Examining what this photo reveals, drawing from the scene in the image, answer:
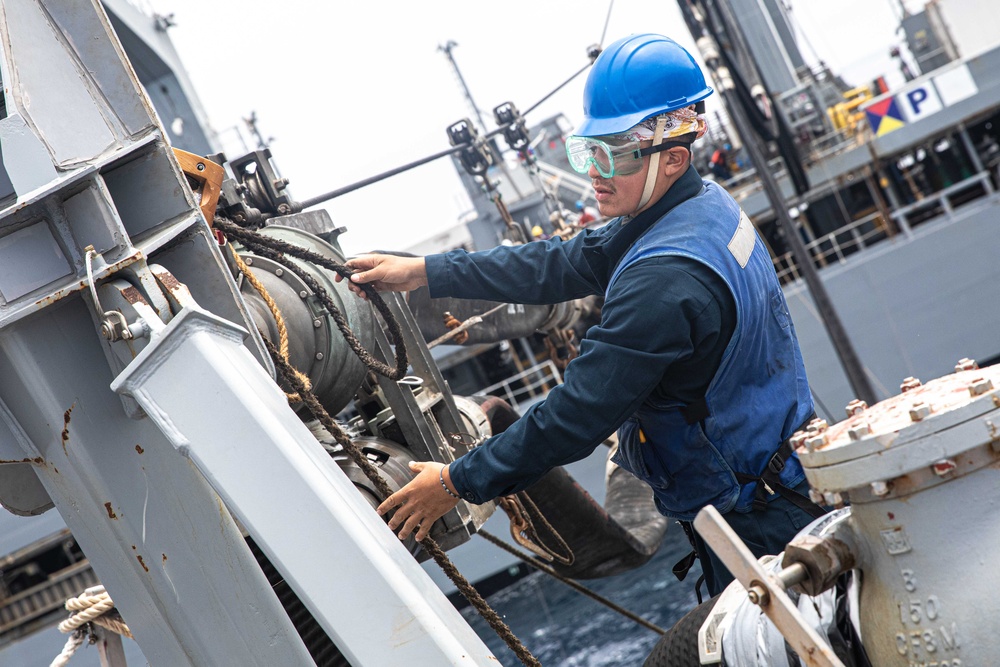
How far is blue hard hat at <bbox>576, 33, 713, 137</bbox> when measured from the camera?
2176mm

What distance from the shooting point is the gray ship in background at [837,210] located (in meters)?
12.3

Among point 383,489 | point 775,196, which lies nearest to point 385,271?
point 383,489

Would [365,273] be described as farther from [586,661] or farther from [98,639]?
[586,661]

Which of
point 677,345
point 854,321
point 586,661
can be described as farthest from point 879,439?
point 854,321

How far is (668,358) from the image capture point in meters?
1.93

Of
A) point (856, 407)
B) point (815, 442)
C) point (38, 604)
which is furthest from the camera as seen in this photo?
point (38, 604)

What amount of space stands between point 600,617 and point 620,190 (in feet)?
28.7

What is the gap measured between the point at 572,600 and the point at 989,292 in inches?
346

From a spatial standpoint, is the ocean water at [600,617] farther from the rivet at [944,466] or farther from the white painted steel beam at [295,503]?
the rivet at [944,466]

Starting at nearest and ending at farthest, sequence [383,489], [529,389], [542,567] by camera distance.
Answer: [383,489], [542,567], [529,389]

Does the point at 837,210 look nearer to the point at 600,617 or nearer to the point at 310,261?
the point at 600,617

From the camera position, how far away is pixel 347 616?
1.53 m

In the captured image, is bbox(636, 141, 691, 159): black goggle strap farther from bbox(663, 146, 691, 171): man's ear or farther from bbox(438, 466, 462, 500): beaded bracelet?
bbox(438, 466, 462, 500): beaded bracelet

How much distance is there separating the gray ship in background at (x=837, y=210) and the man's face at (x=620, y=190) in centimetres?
528
